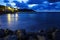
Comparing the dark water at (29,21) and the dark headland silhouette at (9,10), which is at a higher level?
the dark headland silhouette at (9,10)

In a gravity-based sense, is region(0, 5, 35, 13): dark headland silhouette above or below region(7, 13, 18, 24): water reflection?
above

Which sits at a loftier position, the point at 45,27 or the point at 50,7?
the point at 50,7

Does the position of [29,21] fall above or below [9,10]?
below

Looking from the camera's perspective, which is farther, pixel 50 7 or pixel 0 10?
pixel 0 10

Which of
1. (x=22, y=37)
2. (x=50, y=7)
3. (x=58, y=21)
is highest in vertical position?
(x=50, y=7)

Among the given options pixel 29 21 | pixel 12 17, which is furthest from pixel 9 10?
pixel 29 21

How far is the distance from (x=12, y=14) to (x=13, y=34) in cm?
16

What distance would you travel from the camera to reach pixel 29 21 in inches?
53.0

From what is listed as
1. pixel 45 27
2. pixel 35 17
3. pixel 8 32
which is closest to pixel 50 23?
pixel 45 27

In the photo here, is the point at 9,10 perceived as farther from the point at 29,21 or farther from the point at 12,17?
the point at 29,21

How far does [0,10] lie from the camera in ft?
4.34

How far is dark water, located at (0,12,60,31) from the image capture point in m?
1.29

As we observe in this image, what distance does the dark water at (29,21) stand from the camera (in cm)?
129

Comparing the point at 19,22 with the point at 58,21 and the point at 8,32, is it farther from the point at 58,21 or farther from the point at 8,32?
the point at 58,21
